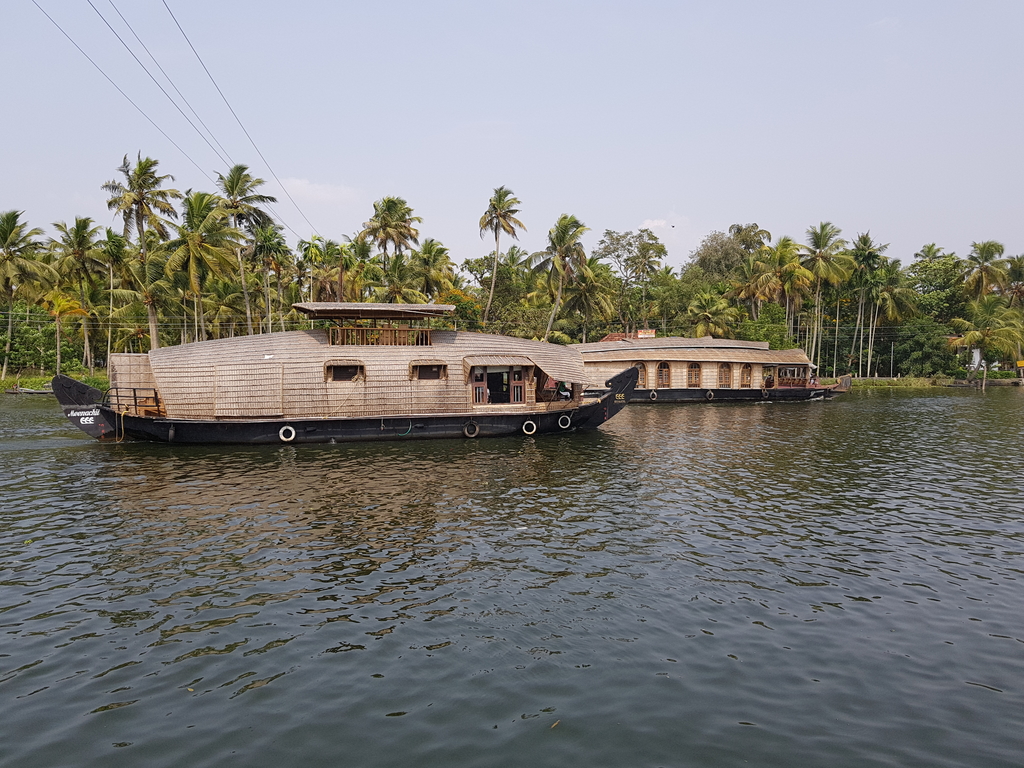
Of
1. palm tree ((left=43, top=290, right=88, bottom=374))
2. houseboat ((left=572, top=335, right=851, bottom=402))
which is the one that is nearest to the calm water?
houseboat ((left=572, top=335, right=851, bottom=402))

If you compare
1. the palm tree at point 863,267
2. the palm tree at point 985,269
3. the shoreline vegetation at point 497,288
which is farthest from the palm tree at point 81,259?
the palm tree at point 985,269

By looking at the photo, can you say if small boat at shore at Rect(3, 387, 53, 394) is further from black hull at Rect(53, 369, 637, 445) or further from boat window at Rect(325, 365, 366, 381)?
boat window at Rect(325, 365, 366, 381)

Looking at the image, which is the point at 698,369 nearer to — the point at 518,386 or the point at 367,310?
the point at 518,386

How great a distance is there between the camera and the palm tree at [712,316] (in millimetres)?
58406

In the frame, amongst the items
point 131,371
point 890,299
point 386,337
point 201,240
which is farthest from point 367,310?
point 890,299

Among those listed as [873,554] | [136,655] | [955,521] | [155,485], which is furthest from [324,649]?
[955,521]

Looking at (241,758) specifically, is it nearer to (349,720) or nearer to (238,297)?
(349,720)

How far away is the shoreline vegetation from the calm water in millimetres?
23972

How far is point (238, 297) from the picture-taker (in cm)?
5206

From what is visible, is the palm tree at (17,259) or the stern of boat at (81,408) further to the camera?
the palm tree at (17,259)

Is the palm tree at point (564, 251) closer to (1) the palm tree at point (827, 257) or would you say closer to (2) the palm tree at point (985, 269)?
(1) the palm tree at point (827, 257)

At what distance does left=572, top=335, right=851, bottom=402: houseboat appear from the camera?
41.7 meters

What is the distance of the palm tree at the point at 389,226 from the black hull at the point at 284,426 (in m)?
26.6

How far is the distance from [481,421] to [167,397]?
11.1 m
